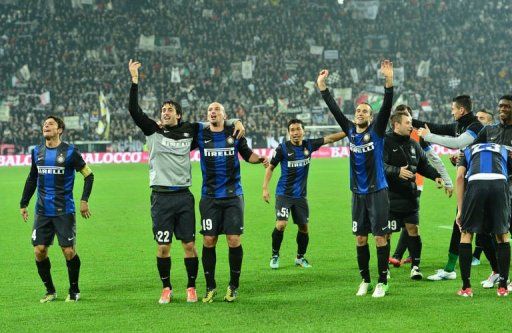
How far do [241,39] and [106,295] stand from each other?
44576 millimetres

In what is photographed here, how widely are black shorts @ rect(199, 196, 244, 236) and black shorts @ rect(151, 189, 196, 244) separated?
0.55ft

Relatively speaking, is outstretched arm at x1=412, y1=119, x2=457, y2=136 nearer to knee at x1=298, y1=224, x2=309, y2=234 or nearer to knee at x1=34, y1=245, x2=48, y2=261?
knee at x1=298, y1=224, x2=309, y2=234

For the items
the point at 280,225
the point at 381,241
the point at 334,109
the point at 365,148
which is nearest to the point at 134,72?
the point at 334,109

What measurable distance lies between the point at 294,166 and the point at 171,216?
3179 mm

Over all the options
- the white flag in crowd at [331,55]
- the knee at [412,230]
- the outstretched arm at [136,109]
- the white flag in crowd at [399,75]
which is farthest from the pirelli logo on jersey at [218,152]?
the white flag in crowd at [331,55]

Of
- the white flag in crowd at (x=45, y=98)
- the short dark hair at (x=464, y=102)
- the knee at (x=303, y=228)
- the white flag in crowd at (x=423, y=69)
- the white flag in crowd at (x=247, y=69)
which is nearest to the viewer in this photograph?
the short dark hair at (x=464, y=102)

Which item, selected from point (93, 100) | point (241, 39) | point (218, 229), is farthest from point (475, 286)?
point (241, 39)

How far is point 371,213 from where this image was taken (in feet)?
29.1

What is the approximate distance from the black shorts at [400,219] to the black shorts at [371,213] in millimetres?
1504

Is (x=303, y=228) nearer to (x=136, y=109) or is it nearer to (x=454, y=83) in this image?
(x=136, y=109)

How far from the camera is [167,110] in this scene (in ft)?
29.0

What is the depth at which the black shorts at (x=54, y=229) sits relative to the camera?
8945mm

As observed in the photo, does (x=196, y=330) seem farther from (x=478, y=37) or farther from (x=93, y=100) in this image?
(x=478, y=37)

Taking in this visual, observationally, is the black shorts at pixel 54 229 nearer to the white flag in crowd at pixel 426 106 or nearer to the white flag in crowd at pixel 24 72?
the white flag in crowd at pixel 24 72
